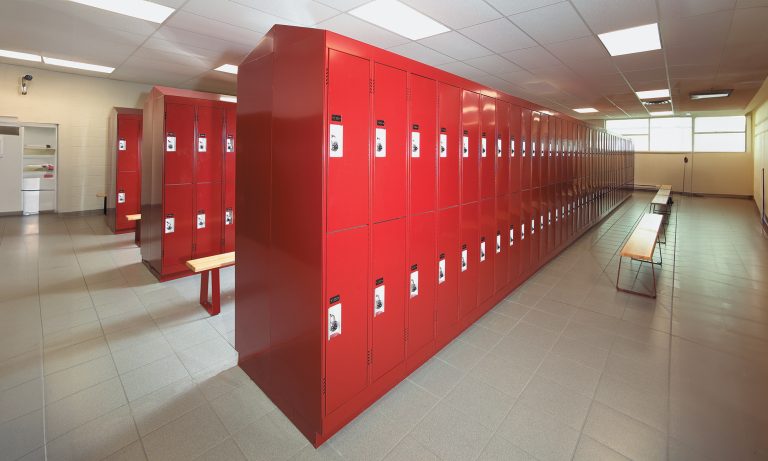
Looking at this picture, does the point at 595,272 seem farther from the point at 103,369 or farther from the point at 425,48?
the point at 103,369

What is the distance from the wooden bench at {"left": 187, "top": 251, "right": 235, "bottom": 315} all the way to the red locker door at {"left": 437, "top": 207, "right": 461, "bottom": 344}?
224 cm

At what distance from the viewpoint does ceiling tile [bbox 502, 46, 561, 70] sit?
5621 millimetres

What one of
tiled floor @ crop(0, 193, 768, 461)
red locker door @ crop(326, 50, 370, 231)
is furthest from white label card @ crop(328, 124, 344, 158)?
tiled floor @ crop(0, 193, 768, 461)

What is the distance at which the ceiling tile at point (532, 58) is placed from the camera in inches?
221

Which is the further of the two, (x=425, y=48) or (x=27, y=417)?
(x=425, y=48)

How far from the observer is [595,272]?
5316mm

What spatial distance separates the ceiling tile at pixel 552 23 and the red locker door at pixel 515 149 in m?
1.11

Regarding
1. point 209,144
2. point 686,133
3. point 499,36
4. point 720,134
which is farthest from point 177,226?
point 720,134

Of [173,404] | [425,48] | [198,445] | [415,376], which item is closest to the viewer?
[198,445]

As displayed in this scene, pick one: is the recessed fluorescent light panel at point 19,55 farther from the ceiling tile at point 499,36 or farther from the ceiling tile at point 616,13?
the ceiling tile at point 616,13

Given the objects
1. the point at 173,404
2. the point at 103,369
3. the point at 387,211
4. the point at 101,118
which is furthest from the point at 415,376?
the point at 101,118

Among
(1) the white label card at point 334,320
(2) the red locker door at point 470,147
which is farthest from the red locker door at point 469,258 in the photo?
(1) the white label card at point 334,320

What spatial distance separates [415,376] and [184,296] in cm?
313

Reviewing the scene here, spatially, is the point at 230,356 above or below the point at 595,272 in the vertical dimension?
below
